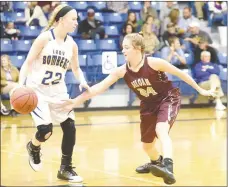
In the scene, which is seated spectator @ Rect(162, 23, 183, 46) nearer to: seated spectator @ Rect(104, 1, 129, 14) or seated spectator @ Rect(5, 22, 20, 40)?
seated spectator @ Rect(104, 1, 129, 14)

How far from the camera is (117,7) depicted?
480 inches

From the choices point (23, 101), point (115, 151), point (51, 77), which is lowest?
point (115, 151)

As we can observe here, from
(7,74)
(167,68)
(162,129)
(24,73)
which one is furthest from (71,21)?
(7,74)

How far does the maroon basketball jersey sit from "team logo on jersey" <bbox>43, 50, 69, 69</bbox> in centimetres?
53

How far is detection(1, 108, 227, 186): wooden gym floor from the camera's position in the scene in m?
6.96

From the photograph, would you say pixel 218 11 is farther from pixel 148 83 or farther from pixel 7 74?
pixel 148 83

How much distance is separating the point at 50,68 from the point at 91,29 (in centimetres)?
423

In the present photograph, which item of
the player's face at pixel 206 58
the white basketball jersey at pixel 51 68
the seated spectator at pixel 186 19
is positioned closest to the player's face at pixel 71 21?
the white basketball jersey at pixel 51 68

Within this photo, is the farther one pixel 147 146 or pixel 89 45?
pixel 89 45

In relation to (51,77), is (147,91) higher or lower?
lower

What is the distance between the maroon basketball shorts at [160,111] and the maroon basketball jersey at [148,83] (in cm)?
5

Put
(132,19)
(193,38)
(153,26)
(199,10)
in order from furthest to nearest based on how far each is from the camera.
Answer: (199,10) → (132,19) → (153,26) → (193,38)

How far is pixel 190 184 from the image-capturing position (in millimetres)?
6820

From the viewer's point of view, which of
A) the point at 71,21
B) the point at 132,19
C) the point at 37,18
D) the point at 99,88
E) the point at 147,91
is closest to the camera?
the point at 71,21
